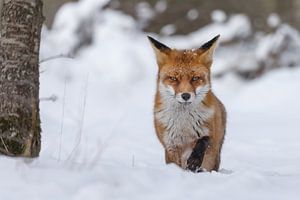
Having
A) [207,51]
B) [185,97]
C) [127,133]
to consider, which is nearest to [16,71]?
[185,97]

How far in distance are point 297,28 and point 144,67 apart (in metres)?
6.31

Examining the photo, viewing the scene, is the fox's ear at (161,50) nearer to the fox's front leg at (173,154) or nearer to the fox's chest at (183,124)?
the fox's chest at (183,124)

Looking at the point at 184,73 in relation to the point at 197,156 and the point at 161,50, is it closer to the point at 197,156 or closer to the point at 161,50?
the point at 161,50

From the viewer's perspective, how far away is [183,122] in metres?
6.30

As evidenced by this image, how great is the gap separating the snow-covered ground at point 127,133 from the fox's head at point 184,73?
714 mm

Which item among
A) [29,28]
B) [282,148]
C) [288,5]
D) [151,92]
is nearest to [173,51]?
[29,28]

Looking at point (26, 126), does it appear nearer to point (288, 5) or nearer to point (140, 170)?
point (140, 170)

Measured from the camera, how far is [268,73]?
19656mm

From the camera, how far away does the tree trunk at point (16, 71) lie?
5.48 meters

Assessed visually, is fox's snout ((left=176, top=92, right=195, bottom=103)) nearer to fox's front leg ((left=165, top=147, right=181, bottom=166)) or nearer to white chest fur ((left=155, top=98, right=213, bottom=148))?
white chest fur ((left=155, top=98, right=213, bottom=148))

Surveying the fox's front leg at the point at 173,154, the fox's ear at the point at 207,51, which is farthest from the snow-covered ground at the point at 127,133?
the fox's ear at the point at 207,51

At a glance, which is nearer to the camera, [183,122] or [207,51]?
[183,122]

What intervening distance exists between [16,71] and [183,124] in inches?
66.6

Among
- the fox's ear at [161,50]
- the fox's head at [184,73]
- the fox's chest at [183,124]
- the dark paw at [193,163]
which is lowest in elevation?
the dark paw at [193,163]
